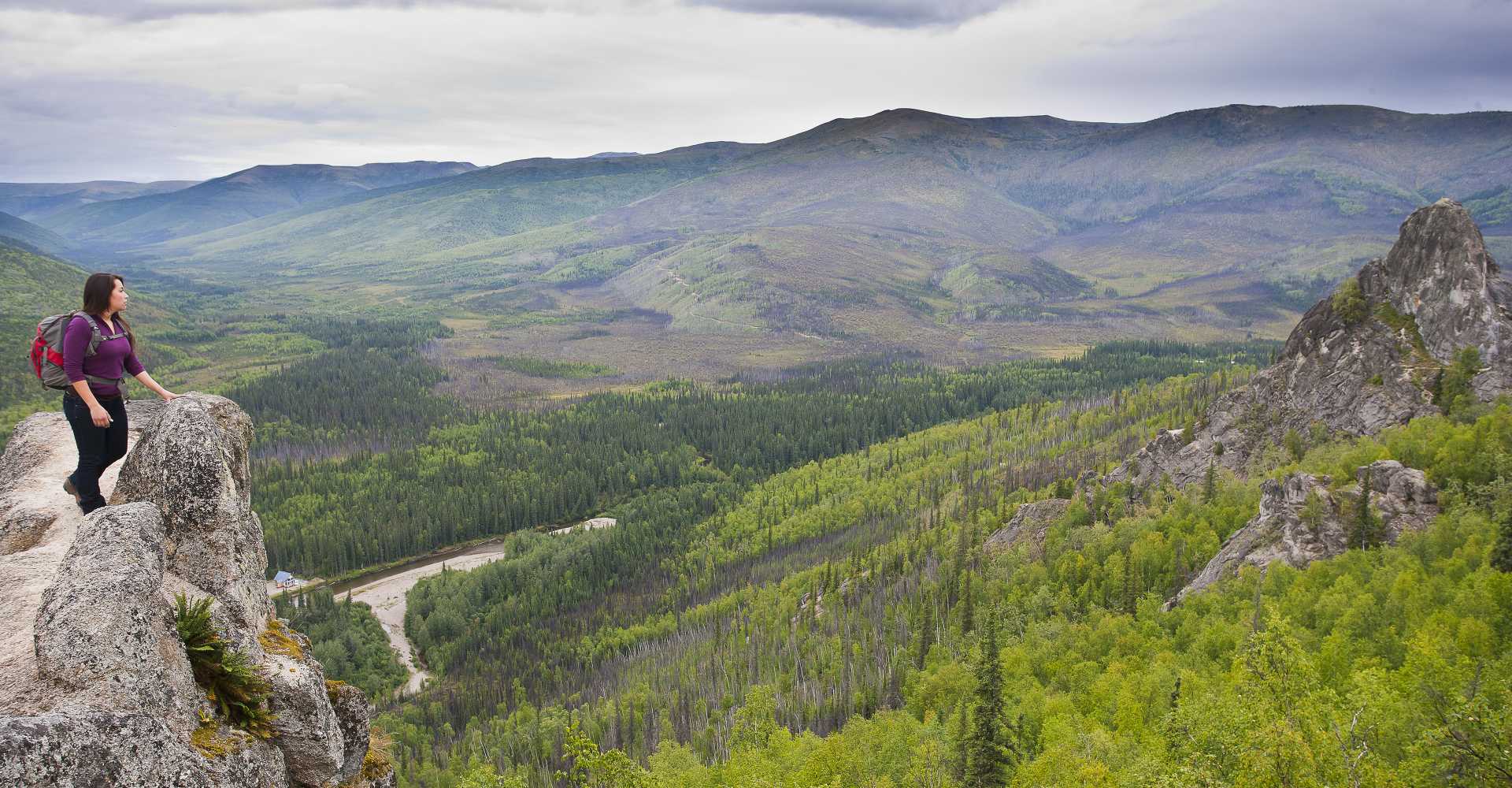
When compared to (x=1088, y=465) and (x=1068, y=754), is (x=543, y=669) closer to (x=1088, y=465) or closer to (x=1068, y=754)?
(x=1068, y=754)

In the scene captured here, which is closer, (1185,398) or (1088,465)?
(1088,465)

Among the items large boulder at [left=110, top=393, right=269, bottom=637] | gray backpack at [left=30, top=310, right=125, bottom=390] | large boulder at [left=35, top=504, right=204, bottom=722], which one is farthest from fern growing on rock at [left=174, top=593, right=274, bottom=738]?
gray backpack at [left=30, top=310, right=125, bottom=390]

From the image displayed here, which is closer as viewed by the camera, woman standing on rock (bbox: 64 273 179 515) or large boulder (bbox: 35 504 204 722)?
large boulder (bbox: 35 504 204 722)

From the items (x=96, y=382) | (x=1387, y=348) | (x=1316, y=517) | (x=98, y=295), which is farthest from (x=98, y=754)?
(x=1387, y=348)

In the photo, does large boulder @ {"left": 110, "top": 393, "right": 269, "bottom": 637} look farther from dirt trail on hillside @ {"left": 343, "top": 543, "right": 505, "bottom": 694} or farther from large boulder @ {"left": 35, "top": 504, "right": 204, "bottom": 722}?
dirt trail on hillside @ {"left": 343, "top": 543, "right": 505, "bottom": 694}

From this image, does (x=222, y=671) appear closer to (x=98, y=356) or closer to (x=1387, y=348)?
(x=98, y=356)

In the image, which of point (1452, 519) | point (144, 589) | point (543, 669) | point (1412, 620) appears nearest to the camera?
point (144, 589)

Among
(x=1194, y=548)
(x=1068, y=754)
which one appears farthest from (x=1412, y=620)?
(x=1194, y=548)
